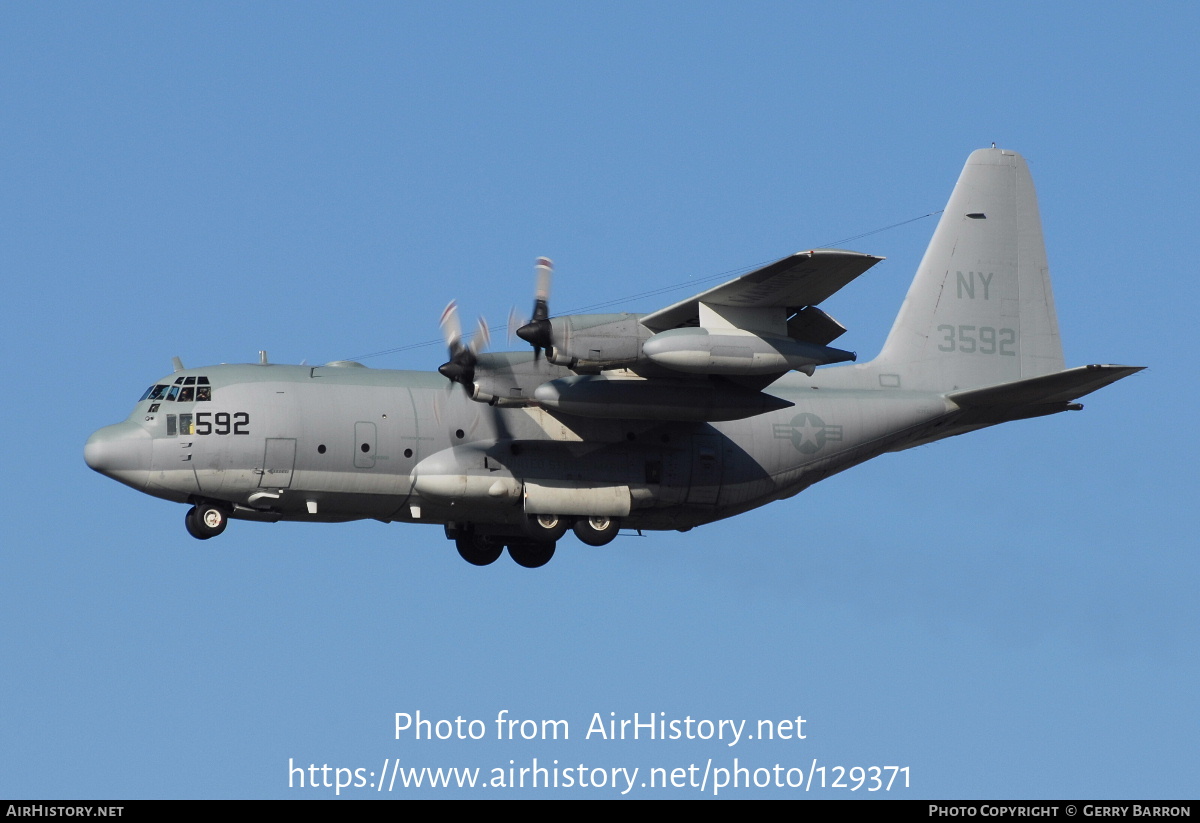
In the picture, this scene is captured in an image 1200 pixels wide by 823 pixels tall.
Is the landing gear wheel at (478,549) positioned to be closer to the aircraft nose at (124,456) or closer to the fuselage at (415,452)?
the fuselage at (415,452)

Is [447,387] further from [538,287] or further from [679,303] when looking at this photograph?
[679,303]

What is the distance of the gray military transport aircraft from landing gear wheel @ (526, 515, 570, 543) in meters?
0.02

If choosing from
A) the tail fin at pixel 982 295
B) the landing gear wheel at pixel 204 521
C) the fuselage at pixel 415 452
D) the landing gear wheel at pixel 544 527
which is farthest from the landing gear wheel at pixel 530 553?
the tail fin at pixel 982 295

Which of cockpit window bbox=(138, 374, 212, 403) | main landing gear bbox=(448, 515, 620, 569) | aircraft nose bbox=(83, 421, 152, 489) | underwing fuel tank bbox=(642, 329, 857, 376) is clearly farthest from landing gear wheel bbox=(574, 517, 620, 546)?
aircraft nose bbox=(83, 421, 152, 489)

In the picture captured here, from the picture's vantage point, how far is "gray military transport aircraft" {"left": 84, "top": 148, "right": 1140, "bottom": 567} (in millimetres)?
24297

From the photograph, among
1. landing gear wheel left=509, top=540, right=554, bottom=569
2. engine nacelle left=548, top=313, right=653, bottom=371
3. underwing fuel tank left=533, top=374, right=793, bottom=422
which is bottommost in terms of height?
landing gear wheel left=509, top=540, right=554, bottom=569

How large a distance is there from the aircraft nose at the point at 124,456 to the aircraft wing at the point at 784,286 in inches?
274

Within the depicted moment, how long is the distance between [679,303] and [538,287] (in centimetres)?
199

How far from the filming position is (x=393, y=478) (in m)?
25.8

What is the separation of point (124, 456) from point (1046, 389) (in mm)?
12722

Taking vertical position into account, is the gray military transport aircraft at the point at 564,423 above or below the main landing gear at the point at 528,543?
above

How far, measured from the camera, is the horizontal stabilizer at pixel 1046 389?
25.6 m

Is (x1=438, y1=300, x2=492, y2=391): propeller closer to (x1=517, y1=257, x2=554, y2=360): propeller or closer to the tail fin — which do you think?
(x1=517, y1=257, x2=554, y2=360): propeller
